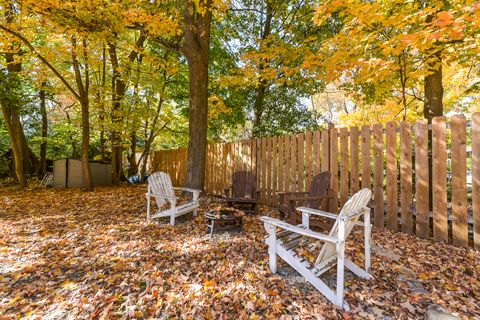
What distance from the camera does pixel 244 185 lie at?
5191 mm

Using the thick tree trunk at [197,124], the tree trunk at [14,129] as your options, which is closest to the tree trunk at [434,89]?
the thick tree trunk at [197,124]

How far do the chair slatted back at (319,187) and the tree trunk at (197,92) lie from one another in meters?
2.72

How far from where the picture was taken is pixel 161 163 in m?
11.2

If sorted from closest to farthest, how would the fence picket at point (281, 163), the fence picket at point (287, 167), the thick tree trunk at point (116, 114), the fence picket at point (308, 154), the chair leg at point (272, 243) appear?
the chair leg at point (272, 243) → the fence picket at point (308, 154) → the fence picket at point (287, 167) → the fence picket at point (281, 163) → the thick tree trunk at point (116, 114)

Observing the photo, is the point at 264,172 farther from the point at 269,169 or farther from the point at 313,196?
the point at 313,196

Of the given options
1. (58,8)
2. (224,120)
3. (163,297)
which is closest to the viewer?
(163,297)

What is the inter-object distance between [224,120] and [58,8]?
562 centimetres

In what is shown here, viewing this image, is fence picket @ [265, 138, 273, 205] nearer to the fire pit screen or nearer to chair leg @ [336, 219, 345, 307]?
the fire pit screen

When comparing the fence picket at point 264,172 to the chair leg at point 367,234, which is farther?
the fence picket at point 264,172

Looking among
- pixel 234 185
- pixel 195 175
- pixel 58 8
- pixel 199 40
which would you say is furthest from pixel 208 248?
pixel 58 8

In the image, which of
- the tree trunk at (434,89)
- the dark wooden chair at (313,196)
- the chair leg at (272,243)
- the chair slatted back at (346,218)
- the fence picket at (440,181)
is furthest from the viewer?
the tree trunk at (434,89)

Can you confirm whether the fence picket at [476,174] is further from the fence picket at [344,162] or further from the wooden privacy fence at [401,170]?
the fence picket at [344,162]

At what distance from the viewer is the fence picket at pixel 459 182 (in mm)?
3090

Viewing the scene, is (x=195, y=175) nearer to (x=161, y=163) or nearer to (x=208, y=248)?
(x=208, y=248)
